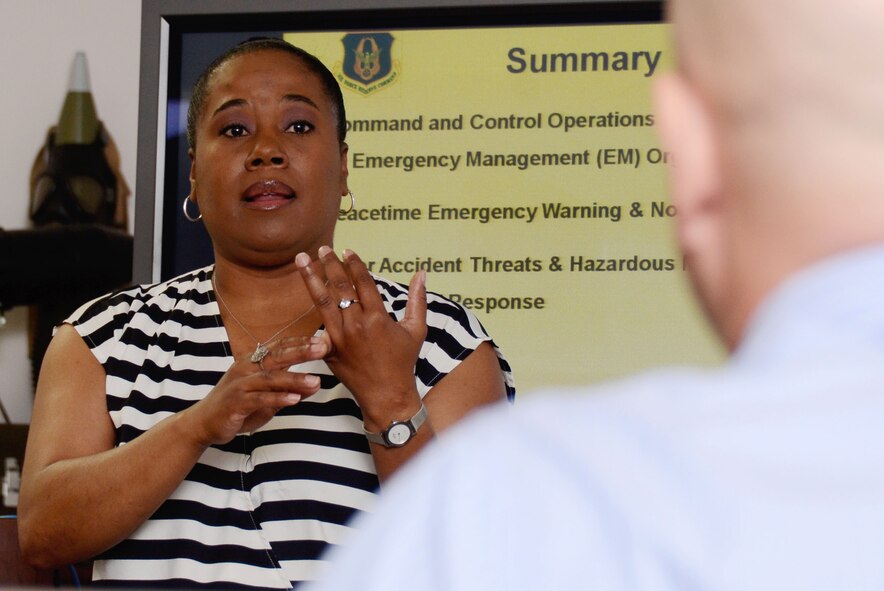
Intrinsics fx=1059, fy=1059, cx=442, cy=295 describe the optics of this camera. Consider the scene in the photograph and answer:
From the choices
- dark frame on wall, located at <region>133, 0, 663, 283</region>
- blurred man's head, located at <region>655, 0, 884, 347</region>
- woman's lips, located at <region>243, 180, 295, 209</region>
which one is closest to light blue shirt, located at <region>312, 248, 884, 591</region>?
blurred man's head, located at <region>655, 0, 884, 347</region>

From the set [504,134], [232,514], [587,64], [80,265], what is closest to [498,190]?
[504,134]

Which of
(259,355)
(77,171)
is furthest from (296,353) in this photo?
(77,171)

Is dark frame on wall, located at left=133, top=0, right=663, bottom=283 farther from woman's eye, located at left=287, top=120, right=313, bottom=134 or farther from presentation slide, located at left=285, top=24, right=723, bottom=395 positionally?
woman's eye, located at left=287, top=120, right=313, bottom=134

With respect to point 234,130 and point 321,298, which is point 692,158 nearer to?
point 321,298

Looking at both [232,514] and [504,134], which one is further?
[504,134]

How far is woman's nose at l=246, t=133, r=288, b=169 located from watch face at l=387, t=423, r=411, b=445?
1.46 ft

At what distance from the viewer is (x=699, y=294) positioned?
40 cm

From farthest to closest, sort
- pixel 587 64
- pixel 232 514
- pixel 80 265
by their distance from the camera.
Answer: pixel 80 265, pixel 587 64, pixel 232 514

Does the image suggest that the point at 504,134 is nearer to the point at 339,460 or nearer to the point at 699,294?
the point at 339,460

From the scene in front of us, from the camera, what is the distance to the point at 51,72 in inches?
91.9

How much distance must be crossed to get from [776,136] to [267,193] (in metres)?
1.25

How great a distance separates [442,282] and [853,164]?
154 cm

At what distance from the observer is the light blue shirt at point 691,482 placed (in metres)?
0.30

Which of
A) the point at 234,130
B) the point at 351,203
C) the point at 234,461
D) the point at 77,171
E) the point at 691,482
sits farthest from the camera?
the point at 77,171
